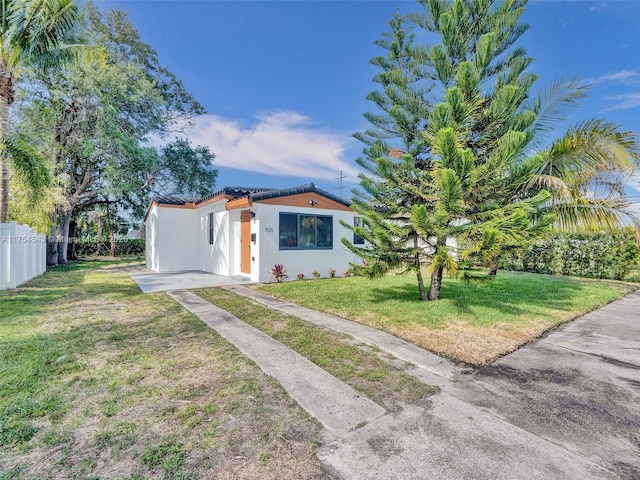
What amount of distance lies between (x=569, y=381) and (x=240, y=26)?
12.9 m

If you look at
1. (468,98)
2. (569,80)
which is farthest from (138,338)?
(569,80)

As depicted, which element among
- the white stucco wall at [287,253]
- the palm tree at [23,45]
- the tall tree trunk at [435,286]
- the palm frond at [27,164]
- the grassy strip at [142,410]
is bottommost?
the grassy strip at [142,410]

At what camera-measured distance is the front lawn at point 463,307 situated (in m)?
4.25

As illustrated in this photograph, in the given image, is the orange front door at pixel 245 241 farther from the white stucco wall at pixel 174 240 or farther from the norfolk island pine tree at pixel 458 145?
the norfolk island pine tree at pixel 458 145

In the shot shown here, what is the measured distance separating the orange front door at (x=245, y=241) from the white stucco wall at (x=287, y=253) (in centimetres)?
77

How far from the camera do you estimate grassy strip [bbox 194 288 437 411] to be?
110 inches

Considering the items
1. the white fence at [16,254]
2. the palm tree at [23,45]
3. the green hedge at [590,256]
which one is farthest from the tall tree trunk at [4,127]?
the green hedge at [590,256]

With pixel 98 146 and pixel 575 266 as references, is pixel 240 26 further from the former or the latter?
pixel 575 266

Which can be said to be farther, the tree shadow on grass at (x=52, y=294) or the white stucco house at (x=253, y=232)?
the white stucco house at (x=253, y=232)

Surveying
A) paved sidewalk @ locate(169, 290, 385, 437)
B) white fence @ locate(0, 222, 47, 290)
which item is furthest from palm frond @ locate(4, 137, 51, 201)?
paved sidewalk @ locate(169, 290, 385, 437)

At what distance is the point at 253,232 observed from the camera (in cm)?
941

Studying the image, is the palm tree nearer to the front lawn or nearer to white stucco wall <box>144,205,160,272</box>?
white stucco wall <box>144,205,160,272</box>

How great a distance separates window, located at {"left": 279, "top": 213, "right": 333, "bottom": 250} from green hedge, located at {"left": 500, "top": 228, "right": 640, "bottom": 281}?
581 centimetres

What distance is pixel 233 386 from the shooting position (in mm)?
2893
